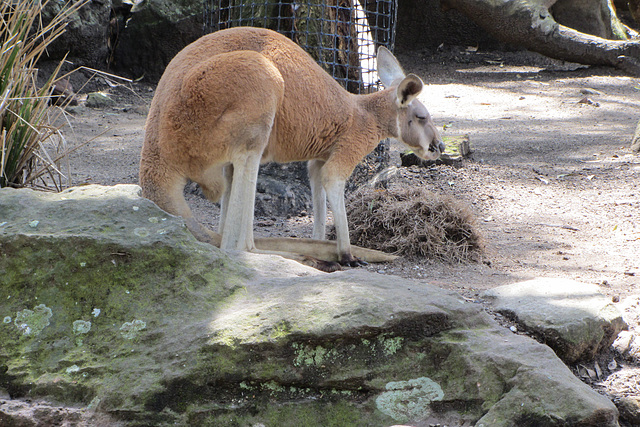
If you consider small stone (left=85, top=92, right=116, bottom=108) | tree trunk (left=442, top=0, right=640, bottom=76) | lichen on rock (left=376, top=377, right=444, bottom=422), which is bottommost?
lichen on rock (left=376, top=377, right=444, bottom=422)

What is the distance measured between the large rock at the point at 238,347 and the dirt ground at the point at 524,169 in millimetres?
929

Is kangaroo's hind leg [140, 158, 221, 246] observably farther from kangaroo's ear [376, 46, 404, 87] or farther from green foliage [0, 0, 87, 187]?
kangaroo's ear [376, 46, 404, 87]

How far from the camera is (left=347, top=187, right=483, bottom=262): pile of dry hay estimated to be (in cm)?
432

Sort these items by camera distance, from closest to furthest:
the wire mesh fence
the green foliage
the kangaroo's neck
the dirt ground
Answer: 1. the green foliage
2. the dirt ground
3. the kangaroo's neck
4. the wire mesh fence

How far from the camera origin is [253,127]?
11.7 feet

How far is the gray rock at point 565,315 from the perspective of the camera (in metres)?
2.82

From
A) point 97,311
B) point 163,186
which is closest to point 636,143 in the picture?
point 163,186

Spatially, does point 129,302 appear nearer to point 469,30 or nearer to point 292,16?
point 292,16

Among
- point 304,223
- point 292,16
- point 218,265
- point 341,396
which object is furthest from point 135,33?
point 341,396

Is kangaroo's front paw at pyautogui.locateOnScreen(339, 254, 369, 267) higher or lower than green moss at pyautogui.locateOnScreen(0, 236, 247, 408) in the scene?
lower

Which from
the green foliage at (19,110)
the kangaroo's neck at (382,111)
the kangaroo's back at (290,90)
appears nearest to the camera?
the green foliage at (19,110)

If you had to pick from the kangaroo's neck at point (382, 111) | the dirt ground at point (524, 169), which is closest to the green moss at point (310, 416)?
the dirt ground at point (524, 169)

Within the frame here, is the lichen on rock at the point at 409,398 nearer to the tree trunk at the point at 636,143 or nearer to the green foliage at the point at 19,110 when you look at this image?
the green foliage at the point at 19,110

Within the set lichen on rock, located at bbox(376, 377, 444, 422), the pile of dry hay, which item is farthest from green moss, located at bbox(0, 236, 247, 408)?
the pile of dry hay
